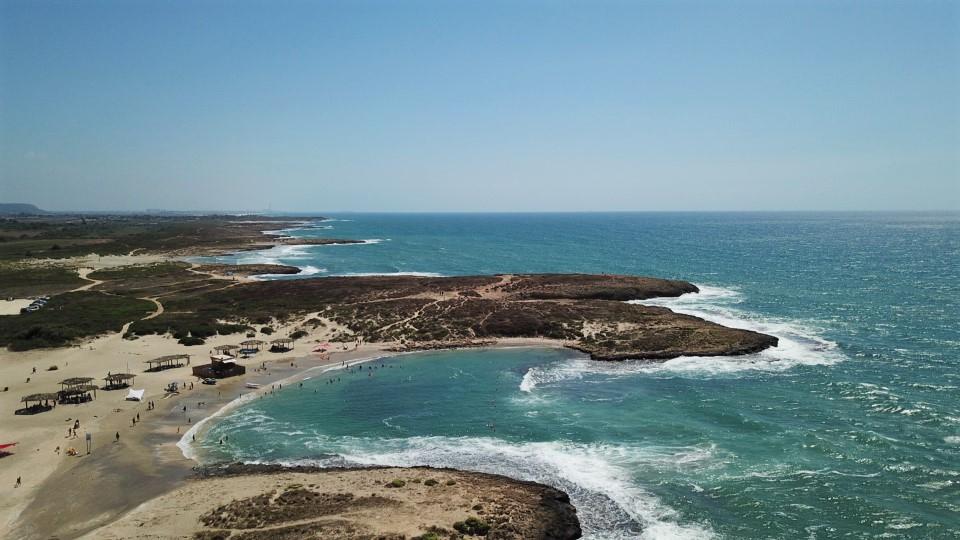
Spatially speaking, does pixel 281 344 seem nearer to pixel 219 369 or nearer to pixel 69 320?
pixel 219 369

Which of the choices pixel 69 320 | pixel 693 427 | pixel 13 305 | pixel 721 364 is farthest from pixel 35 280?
pixel 721 364

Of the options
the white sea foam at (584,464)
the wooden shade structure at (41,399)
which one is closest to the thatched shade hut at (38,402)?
the wooden shade structure at (41,399)

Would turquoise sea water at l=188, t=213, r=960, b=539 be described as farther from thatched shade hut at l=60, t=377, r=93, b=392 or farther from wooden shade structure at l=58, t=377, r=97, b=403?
thatched shade hut at l=60, t=377, r=93, b=392

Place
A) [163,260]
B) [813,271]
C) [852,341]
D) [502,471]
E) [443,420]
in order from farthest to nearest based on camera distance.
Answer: [163,260]
[813,271]
[852,341]
[443,420]
[502,471]

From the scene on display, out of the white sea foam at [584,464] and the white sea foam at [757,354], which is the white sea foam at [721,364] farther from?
the white sea foam at [584,464]

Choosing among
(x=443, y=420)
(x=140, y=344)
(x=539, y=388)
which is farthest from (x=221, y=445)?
(x=140, y=344)

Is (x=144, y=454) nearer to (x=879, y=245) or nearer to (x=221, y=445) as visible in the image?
(x=221, y=445)
